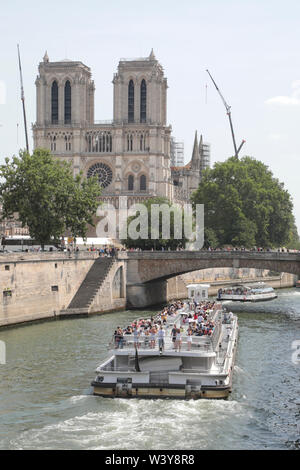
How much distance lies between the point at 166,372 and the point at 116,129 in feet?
304

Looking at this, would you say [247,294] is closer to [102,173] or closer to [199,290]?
[199,290]

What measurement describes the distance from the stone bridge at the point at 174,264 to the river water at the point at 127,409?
834 inches

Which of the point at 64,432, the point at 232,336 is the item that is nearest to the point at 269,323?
the point at 232,336

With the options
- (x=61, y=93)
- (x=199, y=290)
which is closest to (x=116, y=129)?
(x=61, y=93)

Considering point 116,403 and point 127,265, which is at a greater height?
point 127,265

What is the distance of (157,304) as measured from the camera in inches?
2810

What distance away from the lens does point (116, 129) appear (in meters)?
123

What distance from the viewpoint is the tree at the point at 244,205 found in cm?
9243

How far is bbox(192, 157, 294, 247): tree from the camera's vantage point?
92425 millimetres

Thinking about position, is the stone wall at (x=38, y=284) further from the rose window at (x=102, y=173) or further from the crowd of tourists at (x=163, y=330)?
the rose window at (x=102, y=173)


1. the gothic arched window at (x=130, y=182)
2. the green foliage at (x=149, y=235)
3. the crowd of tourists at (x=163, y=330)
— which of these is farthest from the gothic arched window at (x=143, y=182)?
the crowd of tourists at (x=163, y=330)

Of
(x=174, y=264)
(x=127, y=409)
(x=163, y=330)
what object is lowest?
(x=127, y=409)
